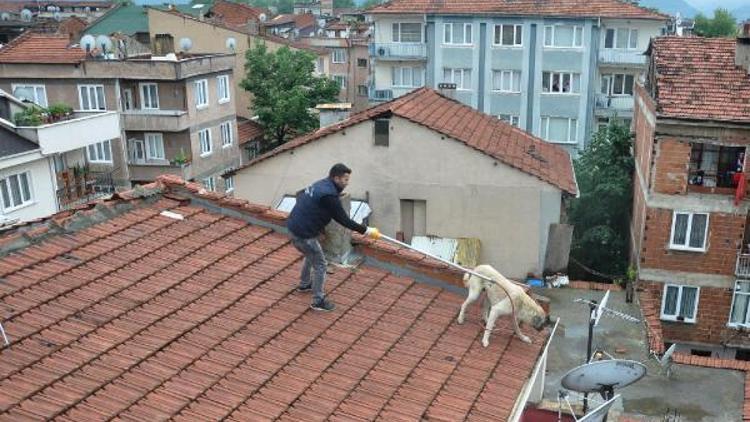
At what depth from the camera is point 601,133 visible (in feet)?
99.2

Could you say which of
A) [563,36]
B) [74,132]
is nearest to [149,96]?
[74,132]

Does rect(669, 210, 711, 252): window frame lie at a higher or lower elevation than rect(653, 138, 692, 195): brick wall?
lower

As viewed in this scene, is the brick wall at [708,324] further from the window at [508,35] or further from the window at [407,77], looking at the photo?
the window at [407,77]

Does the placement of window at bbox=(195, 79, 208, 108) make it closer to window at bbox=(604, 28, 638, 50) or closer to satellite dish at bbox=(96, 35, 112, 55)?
satellite dish at bbox=(96, 35, 112, 55)

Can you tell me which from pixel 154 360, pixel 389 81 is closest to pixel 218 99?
pixel 389 81

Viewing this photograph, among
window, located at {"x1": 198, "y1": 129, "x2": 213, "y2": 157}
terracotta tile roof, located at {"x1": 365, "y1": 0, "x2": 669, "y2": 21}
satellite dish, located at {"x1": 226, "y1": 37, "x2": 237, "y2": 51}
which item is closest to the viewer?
window, located at {"x1": 198, "y1": 129, "x2": 213, "y2": 157}

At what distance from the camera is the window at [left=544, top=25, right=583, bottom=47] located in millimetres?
41344

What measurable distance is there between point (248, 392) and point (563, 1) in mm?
40417

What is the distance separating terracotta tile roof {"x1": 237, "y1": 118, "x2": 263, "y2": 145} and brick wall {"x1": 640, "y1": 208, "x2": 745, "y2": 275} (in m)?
27.7

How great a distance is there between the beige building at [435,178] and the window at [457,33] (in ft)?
72.8

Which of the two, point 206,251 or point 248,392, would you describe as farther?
point 206,251

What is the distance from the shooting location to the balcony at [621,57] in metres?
40.8

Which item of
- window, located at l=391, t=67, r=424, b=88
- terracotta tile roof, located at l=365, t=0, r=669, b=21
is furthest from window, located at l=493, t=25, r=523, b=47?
window, located at l=391, t=67, r=424, b=88

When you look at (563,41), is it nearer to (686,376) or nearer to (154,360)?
(686,376)
